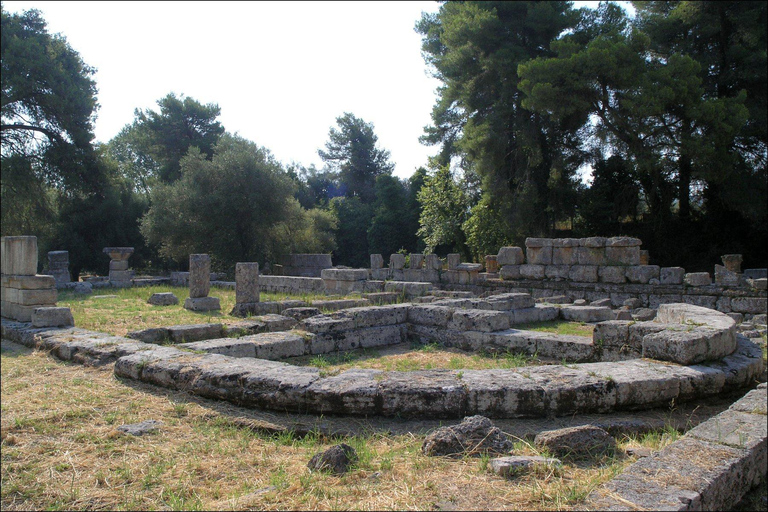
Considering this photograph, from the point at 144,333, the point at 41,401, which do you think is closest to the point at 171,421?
the point at 41,401

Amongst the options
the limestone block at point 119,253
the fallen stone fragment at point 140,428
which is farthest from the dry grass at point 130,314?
the fallen stone fragment at point 140,428

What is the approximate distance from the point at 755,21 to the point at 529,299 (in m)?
16.5

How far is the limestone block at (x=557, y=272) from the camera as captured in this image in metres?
15.2

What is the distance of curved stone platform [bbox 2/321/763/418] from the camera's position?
14.9 ft

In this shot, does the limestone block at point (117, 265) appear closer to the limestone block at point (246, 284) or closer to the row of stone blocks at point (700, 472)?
the limestone block at point (246, 284)

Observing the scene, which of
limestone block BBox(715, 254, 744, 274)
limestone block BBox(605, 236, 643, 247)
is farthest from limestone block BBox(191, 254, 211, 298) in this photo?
limestone block BBox(715, 254, 744, 274)

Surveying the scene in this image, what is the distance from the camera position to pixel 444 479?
121 inches

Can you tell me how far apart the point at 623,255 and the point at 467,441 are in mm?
12498

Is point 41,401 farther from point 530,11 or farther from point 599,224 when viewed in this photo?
point 530,11

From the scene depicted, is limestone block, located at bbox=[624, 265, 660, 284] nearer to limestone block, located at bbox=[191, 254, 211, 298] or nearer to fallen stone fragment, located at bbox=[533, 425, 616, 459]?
limestone block, located at bbox=[191, 254, 211, 298]

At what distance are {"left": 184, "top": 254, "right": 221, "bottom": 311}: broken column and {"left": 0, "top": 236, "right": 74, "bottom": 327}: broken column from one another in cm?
387

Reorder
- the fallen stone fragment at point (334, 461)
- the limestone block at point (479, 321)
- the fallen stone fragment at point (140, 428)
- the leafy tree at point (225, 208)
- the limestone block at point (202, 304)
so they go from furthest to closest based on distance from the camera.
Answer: the leafy tree at point (225, 208) → the limestone block at point (202, 304) → the limestone block at point (479, 321) → the fallen stone fragment at point (140, 428) → the fallen stone fragment at point (334, 461)

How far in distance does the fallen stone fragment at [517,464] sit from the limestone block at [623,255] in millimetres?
12497

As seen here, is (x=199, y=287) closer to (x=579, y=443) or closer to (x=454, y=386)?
(x=454, y=386)
